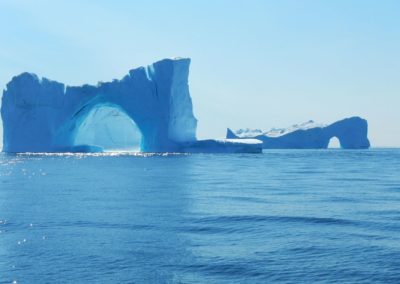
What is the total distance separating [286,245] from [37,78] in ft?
159

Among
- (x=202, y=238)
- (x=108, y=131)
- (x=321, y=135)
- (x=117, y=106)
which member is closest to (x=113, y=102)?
(x=117, y=106)

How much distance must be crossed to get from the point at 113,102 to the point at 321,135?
52440mm

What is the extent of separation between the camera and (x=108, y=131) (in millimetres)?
68688

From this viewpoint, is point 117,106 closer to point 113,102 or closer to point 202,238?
point 113,102

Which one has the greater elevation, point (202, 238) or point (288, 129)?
point (288, 129)

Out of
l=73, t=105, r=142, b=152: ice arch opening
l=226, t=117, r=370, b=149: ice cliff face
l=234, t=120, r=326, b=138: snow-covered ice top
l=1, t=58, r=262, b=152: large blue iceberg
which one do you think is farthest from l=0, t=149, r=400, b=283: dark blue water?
l=234, t=120, r=326, b=138: snow-covered ice top

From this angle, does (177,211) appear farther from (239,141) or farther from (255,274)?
(239,141)

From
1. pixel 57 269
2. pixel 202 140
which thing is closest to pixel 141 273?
pixel 57 269

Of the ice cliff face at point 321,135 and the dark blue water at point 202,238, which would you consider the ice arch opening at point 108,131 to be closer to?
the ice cliff face at point 321,135

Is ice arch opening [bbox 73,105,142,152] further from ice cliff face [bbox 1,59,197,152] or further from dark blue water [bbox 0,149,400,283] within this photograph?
dark blue water [bbox 0,149,400,283]

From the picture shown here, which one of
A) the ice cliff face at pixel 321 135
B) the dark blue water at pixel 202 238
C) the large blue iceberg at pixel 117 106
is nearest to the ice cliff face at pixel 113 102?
the large blue iceberg at pixel 117 106

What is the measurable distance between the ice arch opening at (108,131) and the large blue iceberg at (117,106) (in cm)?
336

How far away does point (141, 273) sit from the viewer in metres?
6.68

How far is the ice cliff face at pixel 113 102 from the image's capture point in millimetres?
50219
